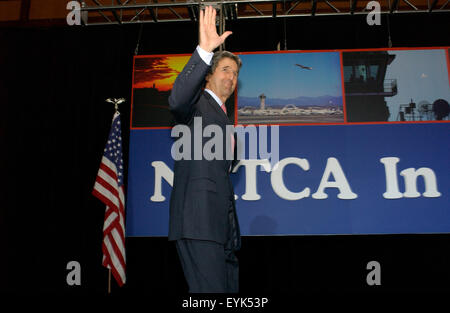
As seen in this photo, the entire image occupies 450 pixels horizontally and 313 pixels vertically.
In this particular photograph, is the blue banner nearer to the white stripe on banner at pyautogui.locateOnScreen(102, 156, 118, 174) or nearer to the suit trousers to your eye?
the white stripe on banner at pyautogui.locateOnScreen(102, 156, 118, 174)

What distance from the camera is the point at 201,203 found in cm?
178

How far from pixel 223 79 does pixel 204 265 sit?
33.7 inches

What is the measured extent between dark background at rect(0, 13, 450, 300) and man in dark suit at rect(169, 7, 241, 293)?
2602 millimetres

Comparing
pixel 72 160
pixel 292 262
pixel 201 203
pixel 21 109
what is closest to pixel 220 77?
pixel 201 203

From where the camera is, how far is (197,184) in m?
1.80

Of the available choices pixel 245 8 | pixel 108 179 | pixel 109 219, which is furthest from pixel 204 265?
pixel 245 8

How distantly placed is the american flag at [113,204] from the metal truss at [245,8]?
130cm

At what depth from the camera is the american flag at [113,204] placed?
13.6 feet

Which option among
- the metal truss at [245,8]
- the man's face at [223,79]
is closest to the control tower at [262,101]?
the metal truss at [245,8]

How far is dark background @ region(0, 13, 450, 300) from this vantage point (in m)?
4.27

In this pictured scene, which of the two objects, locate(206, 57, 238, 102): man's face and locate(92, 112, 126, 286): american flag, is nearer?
locate(206, 57, 238, 102): man's face

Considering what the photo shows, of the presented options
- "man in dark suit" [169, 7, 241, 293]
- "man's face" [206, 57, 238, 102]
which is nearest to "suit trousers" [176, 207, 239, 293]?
"man in dark suit" [169, 7, 241, 293]

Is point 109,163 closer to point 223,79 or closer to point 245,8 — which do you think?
point 245,8

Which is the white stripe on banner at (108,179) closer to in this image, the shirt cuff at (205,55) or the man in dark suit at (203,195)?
the man in dark suit at (203,195)
